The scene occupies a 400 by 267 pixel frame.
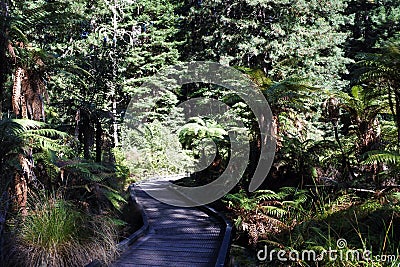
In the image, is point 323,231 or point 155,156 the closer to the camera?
point 323,231

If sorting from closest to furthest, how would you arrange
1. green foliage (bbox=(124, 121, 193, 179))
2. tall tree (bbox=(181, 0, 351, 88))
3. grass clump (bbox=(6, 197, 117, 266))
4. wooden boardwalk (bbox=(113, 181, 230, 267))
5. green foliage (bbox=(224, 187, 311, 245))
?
grass clump (bbox=(6, 197, 117, 266)), wooden boardwalk (bbox=(113, 181, 230, 267)), green foliage (bbox=(224, 187, 311, 245)), green foliage (bbox=(124, 121, 193, 179)), tall tree (bbox=(181, 0, 351, 88))

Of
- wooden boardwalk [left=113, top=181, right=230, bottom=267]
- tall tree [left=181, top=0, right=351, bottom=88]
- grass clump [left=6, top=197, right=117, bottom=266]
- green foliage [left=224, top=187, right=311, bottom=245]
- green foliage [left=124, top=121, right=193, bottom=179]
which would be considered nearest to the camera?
grass clump [left=6, top=197, right=117, bottom=266]

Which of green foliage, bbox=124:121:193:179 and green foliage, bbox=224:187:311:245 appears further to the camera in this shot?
green foliage, bbox=124:121:193:179

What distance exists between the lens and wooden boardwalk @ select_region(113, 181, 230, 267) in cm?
345

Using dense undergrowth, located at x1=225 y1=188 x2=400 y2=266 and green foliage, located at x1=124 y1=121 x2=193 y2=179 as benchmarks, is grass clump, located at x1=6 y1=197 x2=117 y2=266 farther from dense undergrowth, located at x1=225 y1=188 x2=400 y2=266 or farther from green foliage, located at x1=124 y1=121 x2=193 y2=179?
green foliage, located at x1=124 y1=121 x2=193 y2=179

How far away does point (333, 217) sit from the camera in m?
3.55

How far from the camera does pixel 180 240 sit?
4254mm

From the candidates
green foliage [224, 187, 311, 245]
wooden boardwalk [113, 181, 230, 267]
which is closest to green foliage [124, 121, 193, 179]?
wooden boardwalk [113, 181, 230, 267]

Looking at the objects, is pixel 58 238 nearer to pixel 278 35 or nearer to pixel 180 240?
pixel 180 240

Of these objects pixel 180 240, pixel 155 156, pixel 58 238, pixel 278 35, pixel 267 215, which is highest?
pixel 278 35

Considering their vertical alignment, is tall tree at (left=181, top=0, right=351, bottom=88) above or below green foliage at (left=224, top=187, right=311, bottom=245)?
above

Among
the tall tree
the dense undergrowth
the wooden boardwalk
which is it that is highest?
the tall tree

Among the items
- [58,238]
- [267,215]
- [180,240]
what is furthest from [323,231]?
[58,238]

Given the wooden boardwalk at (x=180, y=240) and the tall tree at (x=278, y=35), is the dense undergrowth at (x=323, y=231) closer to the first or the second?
the wooden boardwalk at (x=180, y=240)
